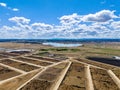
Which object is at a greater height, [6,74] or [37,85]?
[6,74]

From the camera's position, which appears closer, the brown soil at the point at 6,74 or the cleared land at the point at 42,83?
the cleared land at the point at 42,83

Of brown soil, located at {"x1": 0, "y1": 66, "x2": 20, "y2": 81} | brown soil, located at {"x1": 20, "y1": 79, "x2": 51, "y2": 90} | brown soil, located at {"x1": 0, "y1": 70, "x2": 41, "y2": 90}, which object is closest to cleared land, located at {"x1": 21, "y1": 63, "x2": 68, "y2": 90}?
brown soil, located at {"x1": 20, "y1": 79, "x2": 51, "y2": 90}

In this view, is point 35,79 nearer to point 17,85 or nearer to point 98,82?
point 17,85

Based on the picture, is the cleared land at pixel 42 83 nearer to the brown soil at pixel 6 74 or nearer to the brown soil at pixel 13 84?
the brown soil at pixel 13 84

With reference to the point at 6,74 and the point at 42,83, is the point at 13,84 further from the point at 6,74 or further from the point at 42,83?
the point at 6,74

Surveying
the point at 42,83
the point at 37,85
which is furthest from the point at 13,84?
the point at 42,83

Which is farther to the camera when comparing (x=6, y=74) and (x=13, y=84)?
(x=6, y=74)

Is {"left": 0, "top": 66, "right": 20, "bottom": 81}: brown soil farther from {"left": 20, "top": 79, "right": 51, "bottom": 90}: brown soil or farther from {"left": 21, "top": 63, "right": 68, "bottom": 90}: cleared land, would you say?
{"left": 20, "top": 79, "right": 51, "bottom": 90}: brown soil

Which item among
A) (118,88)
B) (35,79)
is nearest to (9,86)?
(35,79)

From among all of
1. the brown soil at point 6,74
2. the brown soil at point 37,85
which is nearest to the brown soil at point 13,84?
the brown soil at point 37,85
